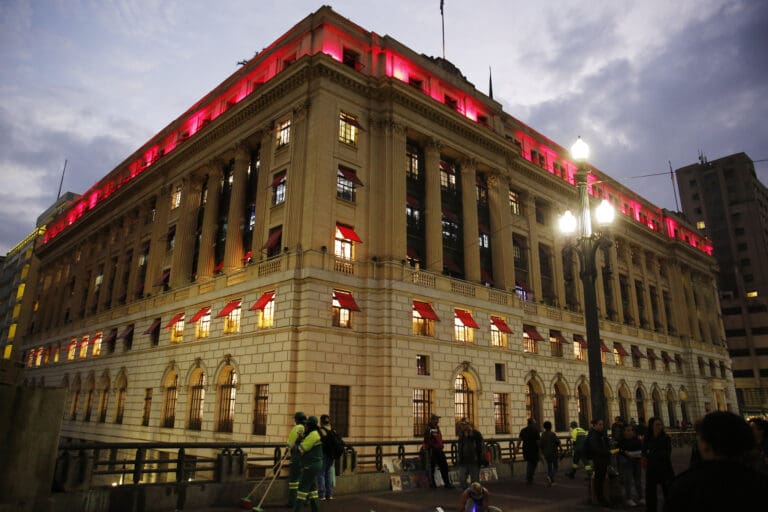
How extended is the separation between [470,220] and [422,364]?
10.8 metres

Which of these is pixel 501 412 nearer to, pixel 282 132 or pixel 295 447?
pixel 282 132

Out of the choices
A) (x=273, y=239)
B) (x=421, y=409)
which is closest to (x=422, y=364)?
(x=421, y=409)

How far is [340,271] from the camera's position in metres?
27.3

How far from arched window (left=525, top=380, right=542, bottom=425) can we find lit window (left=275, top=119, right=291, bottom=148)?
22.2 m

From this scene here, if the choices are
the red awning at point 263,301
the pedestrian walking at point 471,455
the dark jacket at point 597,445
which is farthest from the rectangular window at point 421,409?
the dark jacket at point 597,445

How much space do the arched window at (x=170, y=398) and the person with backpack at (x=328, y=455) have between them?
21.5m

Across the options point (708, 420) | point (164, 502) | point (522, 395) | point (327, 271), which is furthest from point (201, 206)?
point (708, 420)

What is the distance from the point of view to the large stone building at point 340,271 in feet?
87.6

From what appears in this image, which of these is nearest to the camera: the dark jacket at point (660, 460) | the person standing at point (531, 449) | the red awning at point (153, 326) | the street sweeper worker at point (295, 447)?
the dark jacket at point (660, 460)

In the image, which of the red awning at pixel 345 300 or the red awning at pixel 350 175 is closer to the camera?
the red awning at pixel 345 300

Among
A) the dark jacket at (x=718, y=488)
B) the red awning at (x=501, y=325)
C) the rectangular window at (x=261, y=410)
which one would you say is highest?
the red awning at (x=501, y=325)

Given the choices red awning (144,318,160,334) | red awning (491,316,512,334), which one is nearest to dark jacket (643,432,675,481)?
red awning (491,316,512,334)

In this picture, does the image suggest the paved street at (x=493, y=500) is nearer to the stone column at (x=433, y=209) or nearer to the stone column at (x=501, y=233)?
the stone column at (x=433, y=209)

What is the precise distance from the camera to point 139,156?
48.8m
